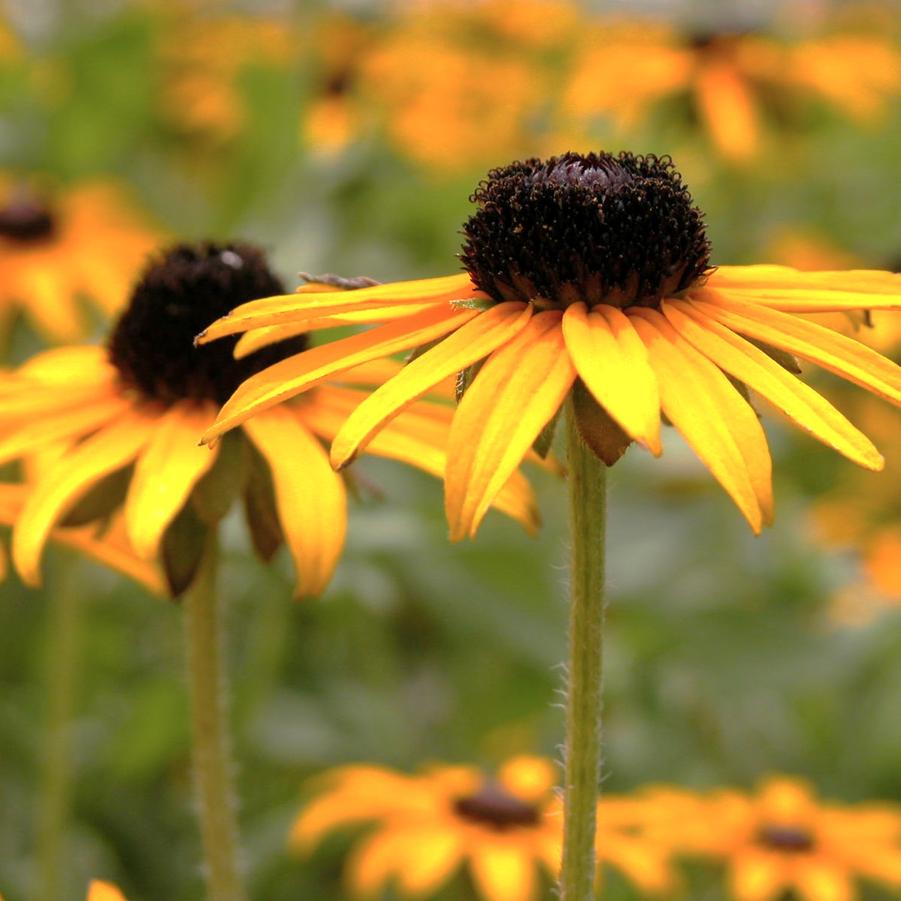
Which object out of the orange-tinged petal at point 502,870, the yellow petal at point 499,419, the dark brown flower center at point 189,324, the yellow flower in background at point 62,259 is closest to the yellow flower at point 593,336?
the yellow petal at point 499,419

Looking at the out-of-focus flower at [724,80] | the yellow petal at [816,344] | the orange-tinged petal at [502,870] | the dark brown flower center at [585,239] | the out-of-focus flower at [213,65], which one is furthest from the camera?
the out-of-focus flower at [213,65]

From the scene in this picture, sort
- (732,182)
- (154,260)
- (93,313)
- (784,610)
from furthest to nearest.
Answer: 1. (732,182)
2. (93,313)
3. (784,610)
4. (154,260)

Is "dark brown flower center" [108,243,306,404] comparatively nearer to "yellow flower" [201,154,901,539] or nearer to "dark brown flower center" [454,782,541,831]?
"yellow flower" [201,154,901,539]

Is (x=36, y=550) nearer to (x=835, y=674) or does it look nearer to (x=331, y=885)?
(x=331, y=885)

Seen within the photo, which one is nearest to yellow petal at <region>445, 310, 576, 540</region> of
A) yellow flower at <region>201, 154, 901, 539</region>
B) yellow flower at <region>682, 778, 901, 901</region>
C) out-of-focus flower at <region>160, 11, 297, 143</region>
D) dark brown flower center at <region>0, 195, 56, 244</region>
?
yellow flower at <region>201, 154, 901, 539</region>

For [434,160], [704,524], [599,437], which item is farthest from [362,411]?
[434,160]

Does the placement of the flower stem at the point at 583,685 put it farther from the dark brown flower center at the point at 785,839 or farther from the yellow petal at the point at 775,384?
the dark brown flower center at the point at 785,839
